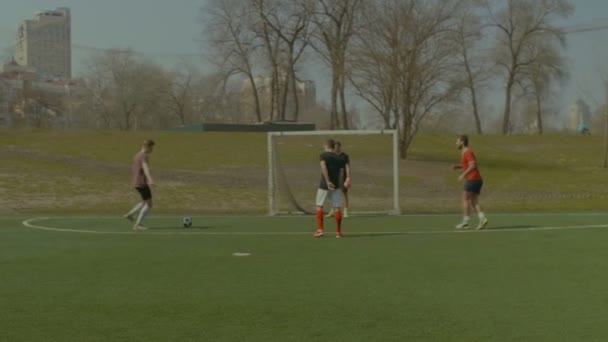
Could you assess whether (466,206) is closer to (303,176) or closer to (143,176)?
(143,176)

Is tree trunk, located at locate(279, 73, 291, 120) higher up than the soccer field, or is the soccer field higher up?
tree trunk, located at locate(279, 73, 291, 120)

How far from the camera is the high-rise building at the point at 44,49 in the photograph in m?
94.2

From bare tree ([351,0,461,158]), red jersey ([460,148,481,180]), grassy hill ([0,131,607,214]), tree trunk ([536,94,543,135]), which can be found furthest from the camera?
tree trunk ([536,94,543,135])

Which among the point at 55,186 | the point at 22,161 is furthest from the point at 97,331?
the point at 22,161

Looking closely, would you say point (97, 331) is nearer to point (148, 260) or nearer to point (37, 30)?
point (148, 260)

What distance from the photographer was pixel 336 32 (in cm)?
5441

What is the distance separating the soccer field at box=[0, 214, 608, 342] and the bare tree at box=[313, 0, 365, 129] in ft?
122

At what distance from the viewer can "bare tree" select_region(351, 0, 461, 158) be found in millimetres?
39188

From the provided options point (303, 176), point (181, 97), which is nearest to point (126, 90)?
point (181, 97)

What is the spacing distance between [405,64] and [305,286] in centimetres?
3145

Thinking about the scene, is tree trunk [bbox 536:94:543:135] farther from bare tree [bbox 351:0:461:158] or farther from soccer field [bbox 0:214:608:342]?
soccer field [bbox 0:214:608:342]

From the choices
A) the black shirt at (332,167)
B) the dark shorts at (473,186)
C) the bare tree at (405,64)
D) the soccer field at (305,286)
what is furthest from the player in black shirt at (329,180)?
the bare tree at (405,64)

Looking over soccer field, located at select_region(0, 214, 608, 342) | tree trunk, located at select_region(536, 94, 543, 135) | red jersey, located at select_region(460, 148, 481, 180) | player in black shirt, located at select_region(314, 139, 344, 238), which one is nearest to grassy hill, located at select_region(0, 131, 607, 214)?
red jersey, located at select_region(460, 148, 481, 180)

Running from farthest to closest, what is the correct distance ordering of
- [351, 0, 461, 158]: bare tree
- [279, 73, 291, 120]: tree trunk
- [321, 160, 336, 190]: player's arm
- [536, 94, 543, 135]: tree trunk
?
1. [536, 94, 543, 135]: tree trunk
2. [279, 73, 291, 120]: tree trunk
3. [351, 0, 461, 158]: bare tree
4. [321, 160, 336, 190]: player's arm
